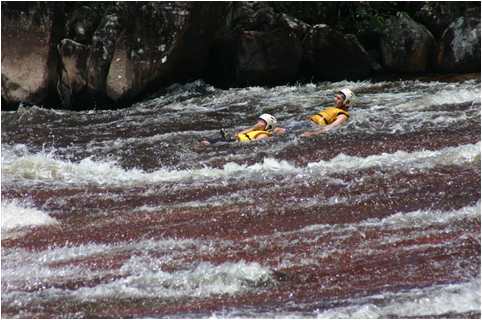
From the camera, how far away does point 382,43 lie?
1473 cm

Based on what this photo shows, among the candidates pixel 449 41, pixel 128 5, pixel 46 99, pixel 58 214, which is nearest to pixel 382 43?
pixel 449 41

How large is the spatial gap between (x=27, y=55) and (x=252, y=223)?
8706 mm

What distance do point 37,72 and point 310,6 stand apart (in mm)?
6679

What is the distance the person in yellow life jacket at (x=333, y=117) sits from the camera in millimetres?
9570

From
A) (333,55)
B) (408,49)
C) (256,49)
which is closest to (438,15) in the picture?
(408,49)

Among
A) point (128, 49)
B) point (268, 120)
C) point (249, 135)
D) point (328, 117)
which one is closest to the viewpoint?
point (249, 135)

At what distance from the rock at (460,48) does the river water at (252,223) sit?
420 cm

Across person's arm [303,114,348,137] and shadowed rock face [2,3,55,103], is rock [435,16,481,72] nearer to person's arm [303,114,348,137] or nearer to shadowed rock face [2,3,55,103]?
person's arm [303,114,348,137]

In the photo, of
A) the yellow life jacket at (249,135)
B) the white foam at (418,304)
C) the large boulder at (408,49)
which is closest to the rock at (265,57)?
the large boulder at (408,49)

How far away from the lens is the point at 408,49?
14.5 metres

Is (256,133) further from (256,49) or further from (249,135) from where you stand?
(256,49)

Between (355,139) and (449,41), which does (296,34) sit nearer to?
(449,41)

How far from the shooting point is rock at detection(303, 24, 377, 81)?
14133 millimetres

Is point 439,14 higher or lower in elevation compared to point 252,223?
higher
